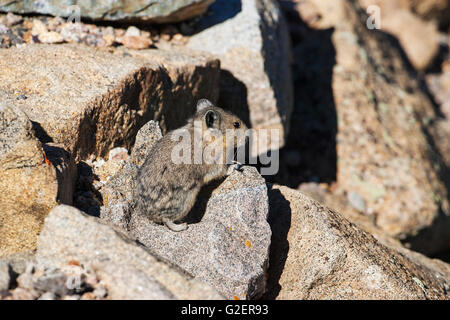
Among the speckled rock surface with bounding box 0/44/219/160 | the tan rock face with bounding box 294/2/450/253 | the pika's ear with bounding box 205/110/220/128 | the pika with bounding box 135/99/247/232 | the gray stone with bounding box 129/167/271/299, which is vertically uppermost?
the speckled rock surface with bounding box 0/44/219/160

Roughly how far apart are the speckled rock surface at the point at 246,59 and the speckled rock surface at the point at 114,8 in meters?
0.84

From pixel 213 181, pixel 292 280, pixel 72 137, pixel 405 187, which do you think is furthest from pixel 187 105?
pixel 405 187

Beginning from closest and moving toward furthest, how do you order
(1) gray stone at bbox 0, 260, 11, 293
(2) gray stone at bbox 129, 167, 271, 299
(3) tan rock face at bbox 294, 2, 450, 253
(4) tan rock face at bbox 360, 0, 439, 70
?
(1) gray stone at bbox 0, 260, 11, 293 < (2) gray stone at bbox 129, 167, 271, 299 < (3) tan rock face at bbox 294, 2, 450, 253 < (4) tan rock face at bbox 360, 0, 439, 70

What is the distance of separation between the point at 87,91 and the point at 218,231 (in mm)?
2683

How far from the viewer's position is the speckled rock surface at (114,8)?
823 cm

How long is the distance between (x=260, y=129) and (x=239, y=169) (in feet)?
9.60

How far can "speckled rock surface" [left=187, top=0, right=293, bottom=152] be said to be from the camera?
9602mm

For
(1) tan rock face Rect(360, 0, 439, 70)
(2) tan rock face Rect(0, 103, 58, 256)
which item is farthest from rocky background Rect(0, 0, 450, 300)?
(1) tan rock face Rect(360, 0, 439, 70)

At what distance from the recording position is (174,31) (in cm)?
958

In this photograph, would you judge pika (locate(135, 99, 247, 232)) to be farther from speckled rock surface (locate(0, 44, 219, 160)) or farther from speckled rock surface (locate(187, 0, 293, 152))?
speckled rock surface (locate(187, 0, 293, 152))

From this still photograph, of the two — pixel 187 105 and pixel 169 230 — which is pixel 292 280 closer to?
pixel 169 230

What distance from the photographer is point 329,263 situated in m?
6.38

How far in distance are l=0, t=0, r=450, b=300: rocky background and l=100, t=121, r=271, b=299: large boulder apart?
0.06 ft

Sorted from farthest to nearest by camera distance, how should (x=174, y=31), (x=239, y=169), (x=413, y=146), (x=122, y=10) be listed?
(x=413, y=146) → (x=174, y=31) → (x=122, y=10) → (x=239, y=169)
